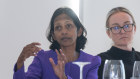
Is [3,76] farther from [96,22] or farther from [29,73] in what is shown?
[96,22]

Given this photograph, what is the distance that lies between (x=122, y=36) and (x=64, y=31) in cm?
36

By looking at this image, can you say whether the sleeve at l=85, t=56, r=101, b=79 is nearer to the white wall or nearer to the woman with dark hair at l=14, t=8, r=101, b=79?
the woman with dark hair at l=14, t=8, r=101, b=79

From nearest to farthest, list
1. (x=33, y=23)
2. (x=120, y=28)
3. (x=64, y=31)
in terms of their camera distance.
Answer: (x=64, y=31), (x=120, y=28), (x=33, y=23)

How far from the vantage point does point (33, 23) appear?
2039mm

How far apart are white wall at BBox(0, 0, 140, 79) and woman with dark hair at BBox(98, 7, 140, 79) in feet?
2.62

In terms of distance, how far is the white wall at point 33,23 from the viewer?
185 cm

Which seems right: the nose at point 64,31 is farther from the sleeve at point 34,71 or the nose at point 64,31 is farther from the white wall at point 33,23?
the white wall at point 33,23

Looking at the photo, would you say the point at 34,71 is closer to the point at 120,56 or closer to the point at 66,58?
the point at 66,58

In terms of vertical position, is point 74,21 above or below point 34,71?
above

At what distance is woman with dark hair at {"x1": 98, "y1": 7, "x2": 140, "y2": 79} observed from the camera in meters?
1.32

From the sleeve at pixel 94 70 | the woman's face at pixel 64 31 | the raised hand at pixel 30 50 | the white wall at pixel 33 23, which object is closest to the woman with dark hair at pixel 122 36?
the sleeve at pixel 94 70

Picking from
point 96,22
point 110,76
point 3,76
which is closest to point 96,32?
point 96,22

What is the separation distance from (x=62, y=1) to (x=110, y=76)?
1490 millimetres

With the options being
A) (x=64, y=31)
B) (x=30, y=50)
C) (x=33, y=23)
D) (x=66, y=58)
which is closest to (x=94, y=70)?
(x=66, y=58)
